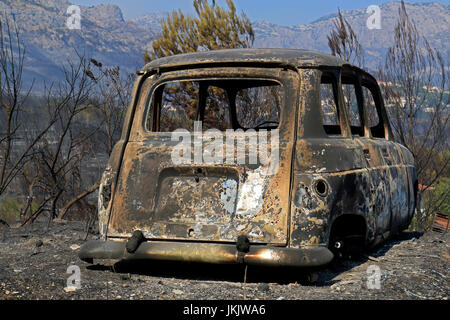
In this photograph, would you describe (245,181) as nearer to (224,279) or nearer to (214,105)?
(224,279)

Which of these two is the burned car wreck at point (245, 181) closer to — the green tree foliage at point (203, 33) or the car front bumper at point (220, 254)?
the car front bumper at point (220, 254)

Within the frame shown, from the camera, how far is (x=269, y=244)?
13.6 ft

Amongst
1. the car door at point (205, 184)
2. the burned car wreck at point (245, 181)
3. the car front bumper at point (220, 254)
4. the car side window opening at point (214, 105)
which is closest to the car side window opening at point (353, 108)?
the burned car wreck at point (245, 181)

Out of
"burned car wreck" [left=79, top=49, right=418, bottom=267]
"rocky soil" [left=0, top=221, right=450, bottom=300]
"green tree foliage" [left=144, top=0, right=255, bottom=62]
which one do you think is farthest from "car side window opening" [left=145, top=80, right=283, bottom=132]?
"burned car wreck" [left=79, top=49, right=418, bottom=267]

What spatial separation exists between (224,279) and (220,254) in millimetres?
457

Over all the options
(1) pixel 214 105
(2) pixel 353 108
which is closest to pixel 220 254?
(2) pixel 353 108

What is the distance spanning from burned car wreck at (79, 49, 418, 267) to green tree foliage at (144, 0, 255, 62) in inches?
468

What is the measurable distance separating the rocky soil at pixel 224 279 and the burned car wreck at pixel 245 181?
0.20m

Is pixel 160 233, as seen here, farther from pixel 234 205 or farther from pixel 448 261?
pixel 448 261

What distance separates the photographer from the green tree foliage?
16.6 metres

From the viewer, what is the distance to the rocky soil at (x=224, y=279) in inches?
153

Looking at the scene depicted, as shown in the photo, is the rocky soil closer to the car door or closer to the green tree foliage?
the car door

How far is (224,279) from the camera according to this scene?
4.53m
